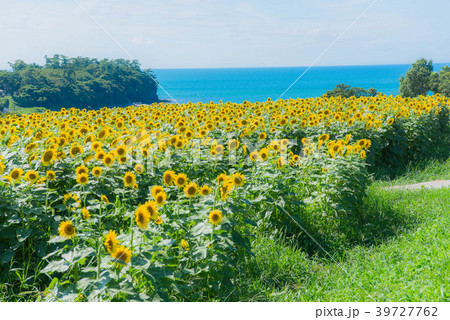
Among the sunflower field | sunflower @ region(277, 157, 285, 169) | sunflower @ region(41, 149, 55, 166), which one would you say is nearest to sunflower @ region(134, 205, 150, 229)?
the sunflower field

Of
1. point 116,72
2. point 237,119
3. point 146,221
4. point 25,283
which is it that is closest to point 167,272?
point 146,221

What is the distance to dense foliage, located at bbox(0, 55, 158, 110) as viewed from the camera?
8.40 meters

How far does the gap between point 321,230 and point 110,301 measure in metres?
2.49

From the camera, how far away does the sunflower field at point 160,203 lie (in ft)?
7.40

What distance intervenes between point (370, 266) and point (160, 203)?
206 cm

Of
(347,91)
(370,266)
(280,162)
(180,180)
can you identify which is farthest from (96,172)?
(347,91)

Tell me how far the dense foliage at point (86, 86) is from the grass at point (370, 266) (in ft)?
18.6

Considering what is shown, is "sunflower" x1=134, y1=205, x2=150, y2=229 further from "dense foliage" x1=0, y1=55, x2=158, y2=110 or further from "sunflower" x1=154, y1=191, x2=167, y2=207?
"dense foliage" x1=0, y1=55, x2=158, y2=110

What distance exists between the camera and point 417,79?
25172 mm

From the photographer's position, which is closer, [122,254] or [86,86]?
[122,254]

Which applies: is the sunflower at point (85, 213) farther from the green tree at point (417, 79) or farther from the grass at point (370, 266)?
the green tree at point (417, 79)

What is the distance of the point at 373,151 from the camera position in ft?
21.5

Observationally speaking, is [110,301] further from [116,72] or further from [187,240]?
[116,72]

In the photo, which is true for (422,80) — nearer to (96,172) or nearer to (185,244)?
(96,172)
